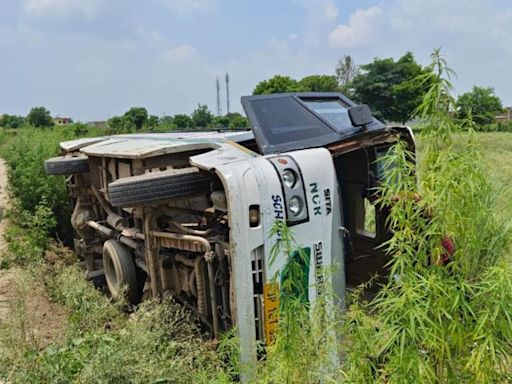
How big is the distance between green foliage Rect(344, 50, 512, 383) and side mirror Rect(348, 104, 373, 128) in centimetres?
148

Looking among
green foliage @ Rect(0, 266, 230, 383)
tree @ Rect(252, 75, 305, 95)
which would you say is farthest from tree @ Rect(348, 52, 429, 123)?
green foliage @ Rect(0, 266, 230, 383)

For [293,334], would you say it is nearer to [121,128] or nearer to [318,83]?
[121,128]

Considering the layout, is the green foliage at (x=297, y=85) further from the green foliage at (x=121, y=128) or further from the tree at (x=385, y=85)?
the green foliage at (x=121, y=128)

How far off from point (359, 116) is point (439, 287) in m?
2.01

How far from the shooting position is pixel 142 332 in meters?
2.96

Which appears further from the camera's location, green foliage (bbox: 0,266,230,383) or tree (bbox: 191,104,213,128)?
tree (bbox: 191,104,213,128)

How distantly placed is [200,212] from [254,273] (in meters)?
0.95

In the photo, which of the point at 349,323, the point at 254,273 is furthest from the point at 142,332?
the point at 349,323

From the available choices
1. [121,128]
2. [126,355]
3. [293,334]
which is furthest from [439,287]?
[121,128]

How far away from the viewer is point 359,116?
11.8 ft

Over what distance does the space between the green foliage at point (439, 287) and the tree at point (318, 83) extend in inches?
1621

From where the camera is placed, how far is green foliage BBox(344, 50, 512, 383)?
1777mm

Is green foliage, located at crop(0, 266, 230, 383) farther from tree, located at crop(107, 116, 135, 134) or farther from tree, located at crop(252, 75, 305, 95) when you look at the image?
tree, located at crop(252, 75, 305, 95)

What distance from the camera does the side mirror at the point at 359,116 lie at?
357 cm
